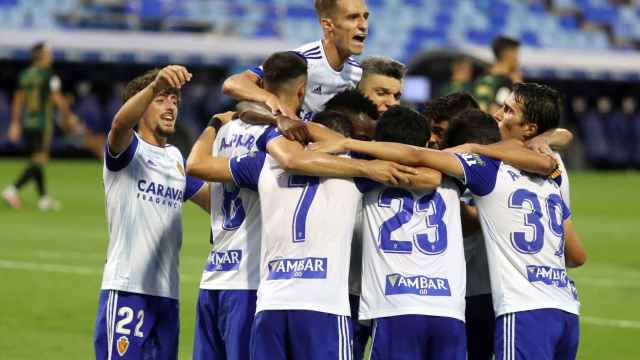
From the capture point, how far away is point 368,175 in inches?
273

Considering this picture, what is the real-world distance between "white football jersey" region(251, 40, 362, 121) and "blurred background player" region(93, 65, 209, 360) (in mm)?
878

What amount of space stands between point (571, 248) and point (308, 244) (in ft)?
5.42

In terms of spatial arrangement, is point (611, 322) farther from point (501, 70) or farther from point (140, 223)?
point (140, 223)

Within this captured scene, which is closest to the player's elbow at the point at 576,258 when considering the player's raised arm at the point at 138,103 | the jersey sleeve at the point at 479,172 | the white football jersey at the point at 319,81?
the jersey sleeve at the point at 479,172

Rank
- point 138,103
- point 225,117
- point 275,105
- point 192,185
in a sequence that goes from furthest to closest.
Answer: point 192,185, point 225,117, point 275,105, point 138,103

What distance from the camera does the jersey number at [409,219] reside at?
Answer: 275 inches

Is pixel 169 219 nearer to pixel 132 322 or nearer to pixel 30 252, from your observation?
pixel 132 322

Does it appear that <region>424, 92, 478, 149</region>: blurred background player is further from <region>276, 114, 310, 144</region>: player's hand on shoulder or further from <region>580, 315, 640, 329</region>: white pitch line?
<region>580, 315, 640, 329</region>: white pitch line

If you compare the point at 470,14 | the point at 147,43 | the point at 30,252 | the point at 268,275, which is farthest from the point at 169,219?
the point at 470,14

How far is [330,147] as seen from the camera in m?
7.06

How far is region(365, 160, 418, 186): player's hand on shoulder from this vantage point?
6.89 m

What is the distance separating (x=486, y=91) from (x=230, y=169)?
Result: 421 inches

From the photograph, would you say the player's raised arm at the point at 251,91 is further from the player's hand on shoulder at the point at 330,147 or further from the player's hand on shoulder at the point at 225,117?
the player's hand on shoulder at the point at 330,147

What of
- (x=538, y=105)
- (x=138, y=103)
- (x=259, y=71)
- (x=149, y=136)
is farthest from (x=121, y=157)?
(x=538, y=105)
